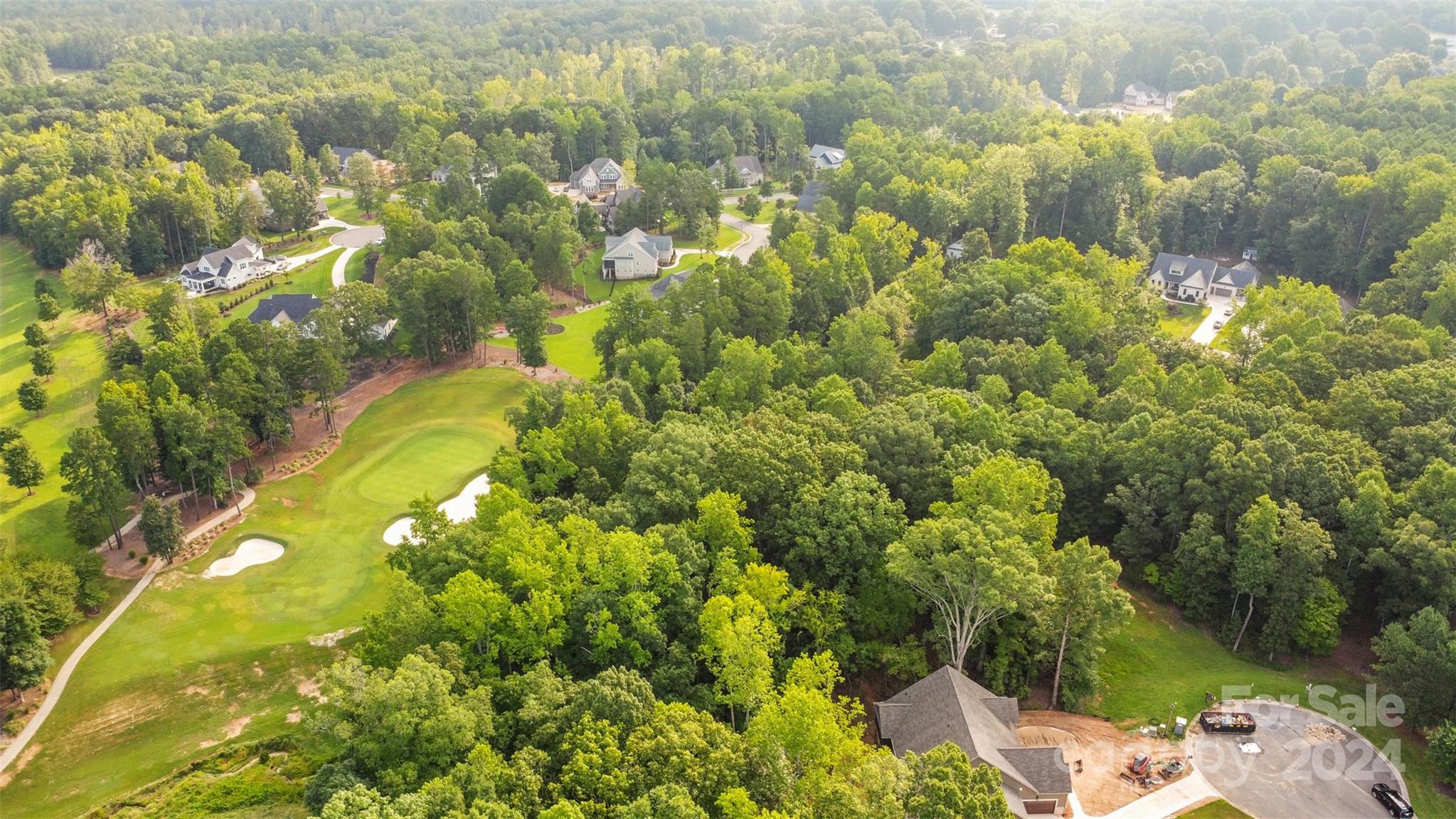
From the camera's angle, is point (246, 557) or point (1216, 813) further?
point (246, 557)

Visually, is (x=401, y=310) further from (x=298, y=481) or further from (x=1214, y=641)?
(x=1214, y=641)

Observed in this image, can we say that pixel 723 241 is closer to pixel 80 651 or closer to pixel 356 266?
pixel 356 266

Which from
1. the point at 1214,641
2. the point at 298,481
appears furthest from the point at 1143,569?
the point at 298,481

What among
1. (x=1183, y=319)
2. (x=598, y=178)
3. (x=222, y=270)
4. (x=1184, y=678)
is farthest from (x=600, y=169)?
(x=1184, y=678)

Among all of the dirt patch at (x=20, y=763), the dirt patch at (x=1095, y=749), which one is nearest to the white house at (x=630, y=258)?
the dirt patch at (x=20, y=763)

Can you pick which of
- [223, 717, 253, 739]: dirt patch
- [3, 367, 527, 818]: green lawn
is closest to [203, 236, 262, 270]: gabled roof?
[3, 367, 527, 818]: green lawn

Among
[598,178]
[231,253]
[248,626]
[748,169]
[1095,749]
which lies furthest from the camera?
[748,169]

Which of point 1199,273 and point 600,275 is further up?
point 1199,273
